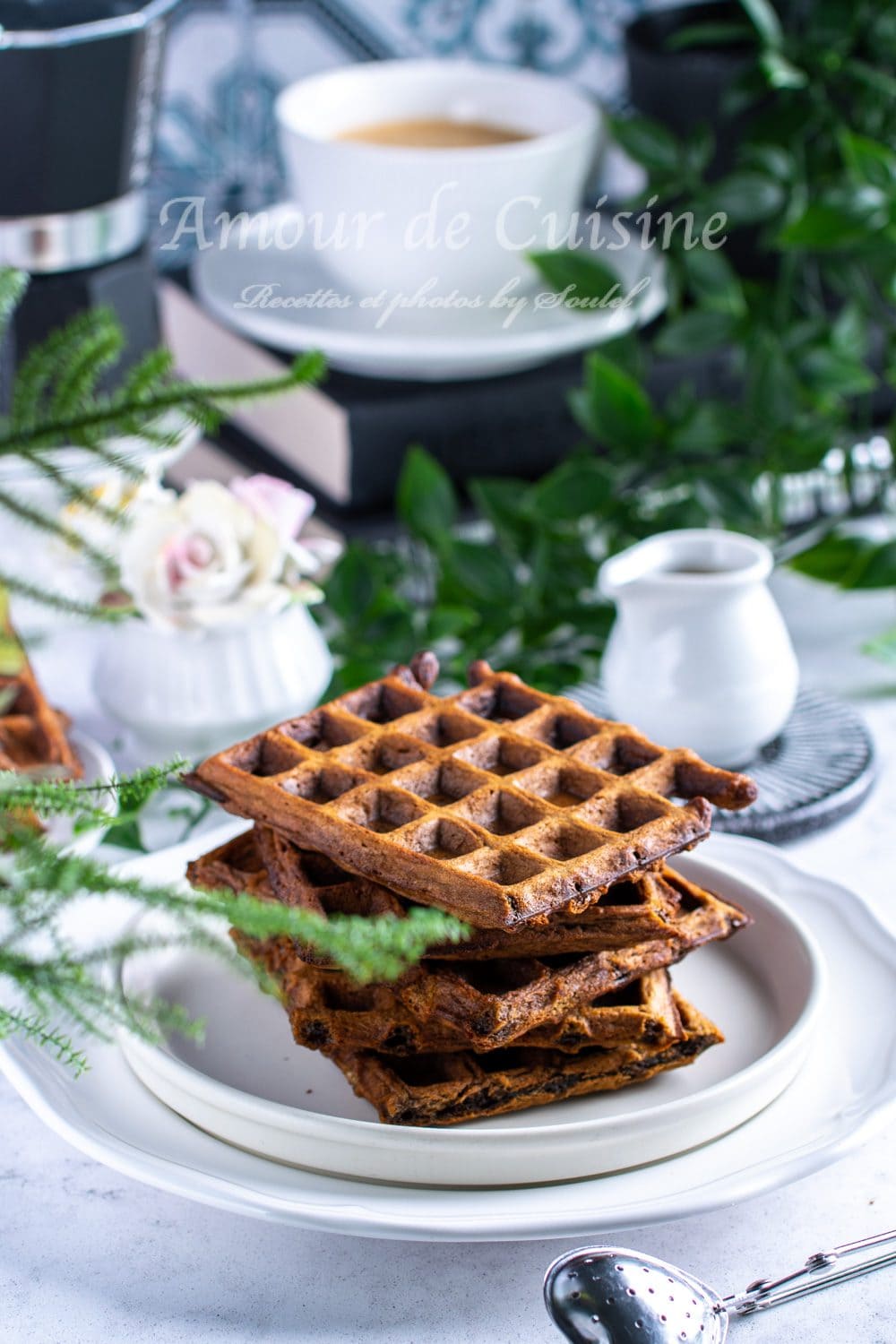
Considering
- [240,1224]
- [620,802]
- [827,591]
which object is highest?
[620,802]

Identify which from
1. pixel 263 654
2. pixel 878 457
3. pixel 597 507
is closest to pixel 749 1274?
pixel 263 654

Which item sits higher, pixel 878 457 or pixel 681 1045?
pixel 681 1045

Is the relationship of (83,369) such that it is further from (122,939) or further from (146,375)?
(122,939)

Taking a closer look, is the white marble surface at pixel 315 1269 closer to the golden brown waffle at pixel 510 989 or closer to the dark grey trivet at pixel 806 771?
the golden brown waffle at pixel 510 989

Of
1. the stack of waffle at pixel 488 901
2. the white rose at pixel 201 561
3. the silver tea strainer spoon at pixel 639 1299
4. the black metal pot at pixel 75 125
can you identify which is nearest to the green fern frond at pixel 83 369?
the stack of waffle at pixel 488 901

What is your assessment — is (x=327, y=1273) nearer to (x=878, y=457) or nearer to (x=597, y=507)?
(x=597, y=507)

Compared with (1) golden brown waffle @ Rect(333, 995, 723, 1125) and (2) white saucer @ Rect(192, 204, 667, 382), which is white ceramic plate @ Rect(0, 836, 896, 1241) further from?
(2) white saucer @ Rect(192, 204, 667, 382)

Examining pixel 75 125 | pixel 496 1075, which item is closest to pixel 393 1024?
pixel 496 1075
